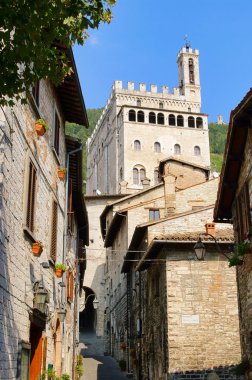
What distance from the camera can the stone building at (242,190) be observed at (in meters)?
12.0

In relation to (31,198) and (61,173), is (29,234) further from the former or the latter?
(61,173)

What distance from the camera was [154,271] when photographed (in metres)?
21.7

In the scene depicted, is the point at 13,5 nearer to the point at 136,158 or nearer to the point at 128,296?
the point at 128,296

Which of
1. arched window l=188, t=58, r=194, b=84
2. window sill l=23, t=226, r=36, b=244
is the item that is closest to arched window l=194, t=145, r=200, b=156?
arched window l=188, t=58, r=194, b=84

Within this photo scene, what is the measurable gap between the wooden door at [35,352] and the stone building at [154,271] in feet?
25.9

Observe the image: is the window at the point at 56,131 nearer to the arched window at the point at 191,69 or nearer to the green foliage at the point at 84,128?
the arched window at the point at 191,69

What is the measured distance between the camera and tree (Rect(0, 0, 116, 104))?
493 centimetres

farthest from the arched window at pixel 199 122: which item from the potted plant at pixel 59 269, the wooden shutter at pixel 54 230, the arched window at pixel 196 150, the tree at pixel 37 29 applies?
the tree at pixel 37 29

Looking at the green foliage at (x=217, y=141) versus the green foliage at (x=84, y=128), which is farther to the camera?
the green foliage at (x=217, y=141)

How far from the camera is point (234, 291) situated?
19.2m

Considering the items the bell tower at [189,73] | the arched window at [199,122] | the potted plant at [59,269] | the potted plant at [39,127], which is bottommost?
the potted plant at [59,269]

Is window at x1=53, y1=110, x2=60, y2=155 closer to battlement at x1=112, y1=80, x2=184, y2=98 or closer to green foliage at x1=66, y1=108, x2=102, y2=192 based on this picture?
battlement at x1=112, y1=80, x2=184, y2=98

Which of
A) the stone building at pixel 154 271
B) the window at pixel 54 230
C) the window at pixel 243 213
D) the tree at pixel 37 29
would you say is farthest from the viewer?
the stone building at pixel 154 271

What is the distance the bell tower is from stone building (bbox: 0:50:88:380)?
2561 inches
